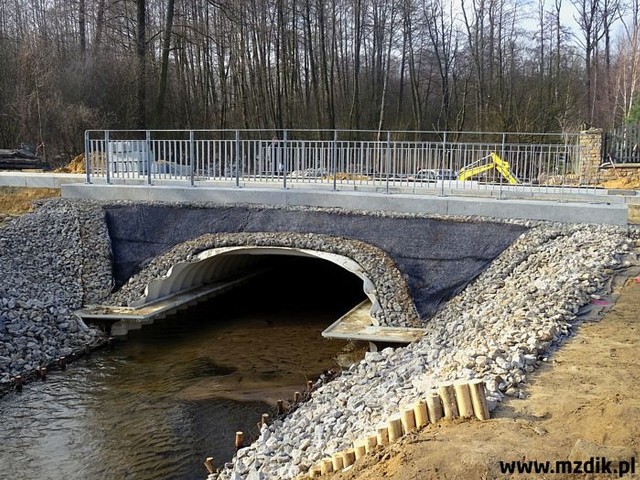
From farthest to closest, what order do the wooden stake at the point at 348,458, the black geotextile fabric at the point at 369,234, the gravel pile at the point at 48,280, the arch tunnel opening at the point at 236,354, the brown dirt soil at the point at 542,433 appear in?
the black geotextile fabric at the point at 369,234 → the gravel pile at the point at 48,280 → the arch tunnel opening at the point at 236,354 → the wooden stake at the point at 348,458 → the brown dirt soil at the point at 542,433

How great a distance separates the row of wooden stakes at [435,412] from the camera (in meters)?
5.43

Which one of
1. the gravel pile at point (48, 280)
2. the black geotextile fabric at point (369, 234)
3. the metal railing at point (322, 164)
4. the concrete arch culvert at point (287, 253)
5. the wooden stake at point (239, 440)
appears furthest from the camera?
the metal railing at point (322, 164)

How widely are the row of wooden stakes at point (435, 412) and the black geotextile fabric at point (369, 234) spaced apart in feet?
21.6

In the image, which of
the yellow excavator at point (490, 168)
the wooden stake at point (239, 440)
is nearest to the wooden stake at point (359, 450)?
the wooden stake at point (239, 440)

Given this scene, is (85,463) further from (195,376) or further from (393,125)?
(393,125)

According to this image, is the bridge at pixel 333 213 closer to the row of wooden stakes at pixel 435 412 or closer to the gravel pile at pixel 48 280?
the gravel pile at pixel 48 280

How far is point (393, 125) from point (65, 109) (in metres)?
19.8

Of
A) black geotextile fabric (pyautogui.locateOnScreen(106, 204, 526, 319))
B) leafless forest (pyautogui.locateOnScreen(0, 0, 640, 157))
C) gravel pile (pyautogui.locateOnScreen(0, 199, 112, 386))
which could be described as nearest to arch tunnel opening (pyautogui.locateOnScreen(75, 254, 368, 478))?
gravel pile (pyautogui.locateOnScreen(0, 199, 112, 386))

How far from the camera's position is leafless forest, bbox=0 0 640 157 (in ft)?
92.8

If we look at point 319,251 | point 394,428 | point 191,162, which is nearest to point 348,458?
point 394,428

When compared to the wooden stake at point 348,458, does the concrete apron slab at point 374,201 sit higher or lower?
higher

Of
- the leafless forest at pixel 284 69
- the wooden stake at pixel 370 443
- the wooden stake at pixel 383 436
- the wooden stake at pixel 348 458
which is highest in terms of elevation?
the leafless forest at pixel 284 69

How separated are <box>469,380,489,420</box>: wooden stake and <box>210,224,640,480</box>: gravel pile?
1.09ft

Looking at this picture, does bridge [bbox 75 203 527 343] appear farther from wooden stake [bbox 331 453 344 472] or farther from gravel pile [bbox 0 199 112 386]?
wooden stake [bbox 331 453 344 472]
